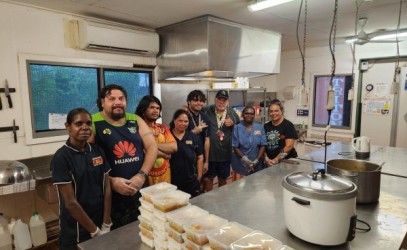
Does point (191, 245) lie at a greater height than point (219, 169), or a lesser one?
greater

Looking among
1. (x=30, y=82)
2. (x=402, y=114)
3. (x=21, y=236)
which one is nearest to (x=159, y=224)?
(x=21, y=236)

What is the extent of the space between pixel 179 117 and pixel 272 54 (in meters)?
2.20

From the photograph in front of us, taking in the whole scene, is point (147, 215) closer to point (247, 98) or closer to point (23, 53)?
point (23, 53)

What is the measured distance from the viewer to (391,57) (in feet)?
13.0

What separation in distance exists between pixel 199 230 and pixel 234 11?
247cm

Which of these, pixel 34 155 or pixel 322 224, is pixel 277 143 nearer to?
pixel 322 224

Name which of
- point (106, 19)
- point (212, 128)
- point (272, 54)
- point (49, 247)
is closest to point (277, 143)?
point (212, 128)

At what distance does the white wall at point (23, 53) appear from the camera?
8.00ft

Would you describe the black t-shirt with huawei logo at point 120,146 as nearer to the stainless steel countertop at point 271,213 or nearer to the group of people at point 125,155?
the group of people at point 125,155

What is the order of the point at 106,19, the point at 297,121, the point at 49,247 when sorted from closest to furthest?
the point at 49,247, the point at 106,19, the point at 297,121

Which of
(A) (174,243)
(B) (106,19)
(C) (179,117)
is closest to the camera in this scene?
(A) (174,243)

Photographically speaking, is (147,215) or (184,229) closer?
(184,229)

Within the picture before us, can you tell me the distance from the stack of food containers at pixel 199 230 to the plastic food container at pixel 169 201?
0.12 m

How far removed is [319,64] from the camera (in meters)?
4.76
